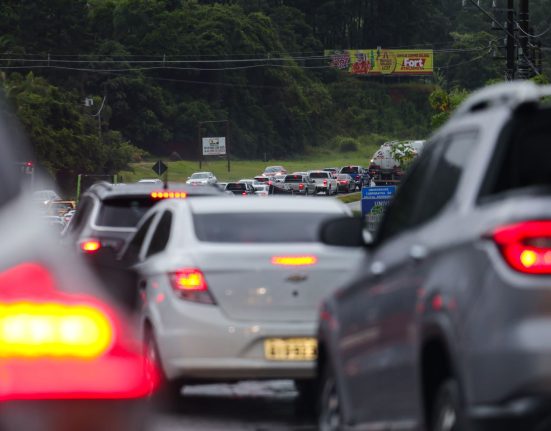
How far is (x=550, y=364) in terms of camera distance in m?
4.87

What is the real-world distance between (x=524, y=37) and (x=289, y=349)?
2919cm

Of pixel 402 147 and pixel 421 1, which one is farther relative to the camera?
pixel 421 1

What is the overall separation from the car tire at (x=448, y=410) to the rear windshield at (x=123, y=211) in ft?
32.9

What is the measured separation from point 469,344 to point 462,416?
10.4 inches

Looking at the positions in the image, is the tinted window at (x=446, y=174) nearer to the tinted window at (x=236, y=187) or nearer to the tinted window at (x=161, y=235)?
the tinted window at (x=161, y=235)

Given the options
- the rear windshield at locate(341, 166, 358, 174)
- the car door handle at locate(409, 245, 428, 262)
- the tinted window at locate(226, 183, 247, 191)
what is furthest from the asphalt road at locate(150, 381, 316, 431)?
the rear windshield at locate(341, 166, 358, 174)

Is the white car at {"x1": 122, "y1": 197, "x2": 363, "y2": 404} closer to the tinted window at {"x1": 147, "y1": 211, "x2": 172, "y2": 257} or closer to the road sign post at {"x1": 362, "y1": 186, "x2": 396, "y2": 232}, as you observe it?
the tinted window at {"x1": 147, "y1": 211, "x2": 172, "y2": 257}

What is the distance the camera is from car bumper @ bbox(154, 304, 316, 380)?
1023 cm

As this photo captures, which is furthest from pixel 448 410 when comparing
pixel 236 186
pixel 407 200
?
pixel 236 186

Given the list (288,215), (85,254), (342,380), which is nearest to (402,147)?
(85,254)

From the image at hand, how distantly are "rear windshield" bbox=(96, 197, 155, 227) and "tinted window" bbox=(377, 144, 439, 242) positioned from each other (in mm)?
8415

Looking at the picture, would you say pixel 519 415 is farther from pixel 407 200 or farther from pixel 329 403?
pixel 329 403

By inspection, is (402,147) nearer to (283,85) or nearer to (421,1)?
(283,85)

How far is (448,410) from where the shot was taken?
552 cm
